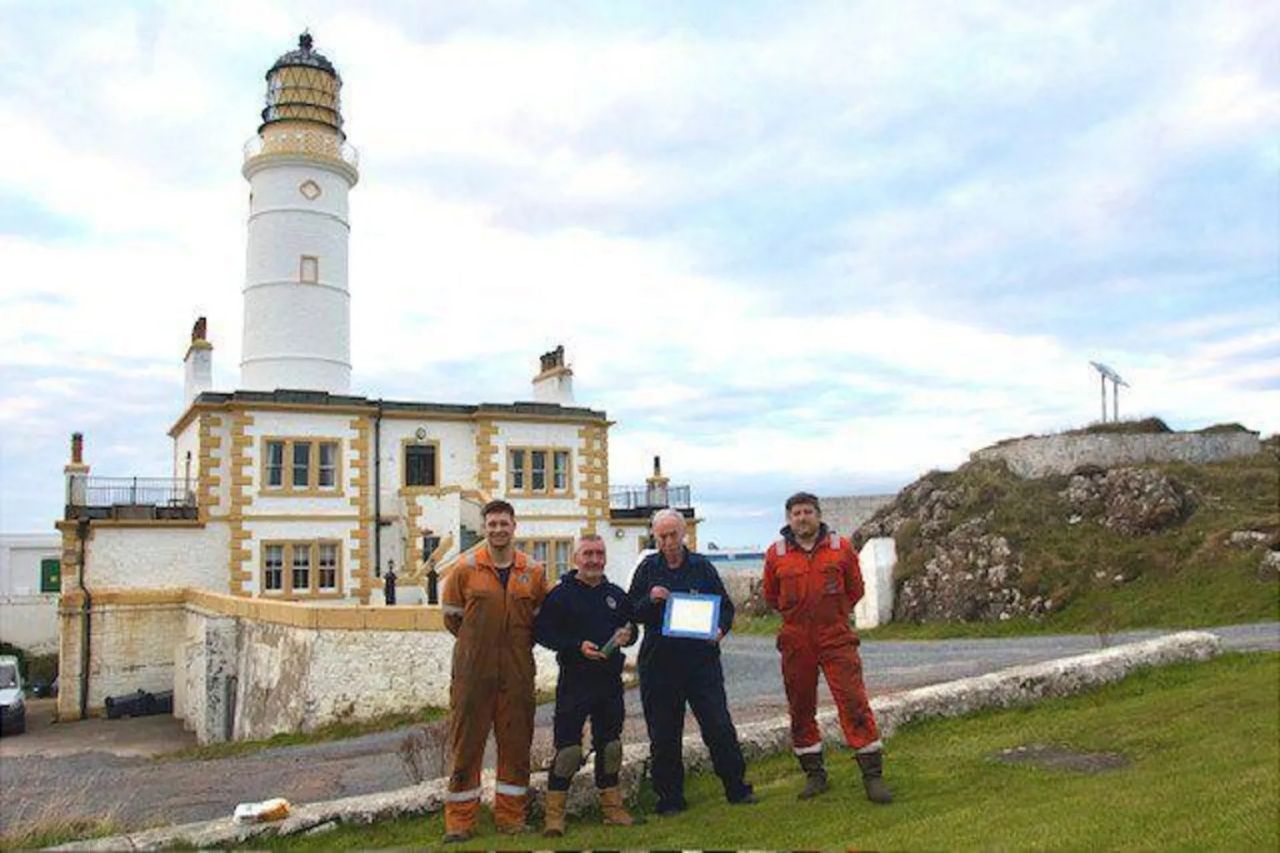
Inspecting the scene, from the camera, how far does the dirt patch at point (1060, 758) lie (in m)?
7.18

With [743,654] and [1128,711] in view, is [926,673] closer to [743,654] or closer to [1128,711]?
[1128,711]

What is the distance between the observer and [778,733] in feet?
28.7

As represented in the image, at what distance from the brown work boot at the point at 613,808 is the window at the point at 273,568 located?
2209 centimetres

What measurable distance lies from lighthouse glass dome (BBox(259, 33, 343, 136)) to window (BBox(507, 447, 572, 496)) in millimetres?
11734

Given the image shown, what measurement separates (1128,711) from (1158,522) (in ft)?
61.6

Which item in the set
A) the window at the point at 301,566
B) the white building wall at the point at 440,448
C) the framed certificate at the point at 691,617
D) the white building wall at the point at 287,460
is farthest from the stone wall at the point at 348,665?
the framed certificate at the point at 691,617

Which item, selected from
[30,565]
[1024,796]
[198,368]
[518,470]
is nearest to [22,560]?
[30,565]

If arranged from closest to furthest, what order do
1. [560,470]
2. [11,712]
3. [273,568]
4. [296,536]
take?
1. [11,712]
2. [273,568]
3. [296,536]
4. [560,470]

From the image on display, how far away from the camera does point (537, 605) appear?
6934mm

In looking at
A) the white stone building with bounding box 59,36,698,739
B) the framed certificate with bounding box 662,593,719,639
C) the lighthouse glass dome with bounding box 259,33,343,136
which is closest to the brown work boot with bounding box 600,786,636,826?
the framed certificate with bounding box 662,593,719,639

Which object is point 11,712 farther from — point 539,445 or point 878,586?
point 878,586

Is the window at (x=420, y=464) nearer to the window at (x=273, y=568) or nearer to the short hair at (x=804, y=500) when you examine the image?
the window at (x=273, y=568)

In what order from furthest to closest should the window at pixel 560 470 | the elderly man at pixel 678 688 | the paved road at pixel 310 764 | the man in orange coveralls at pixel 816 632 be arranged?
the window at pixel 560 470
the paved road at pixel 310 764
the elderly man at pixel 678 688
the man in orange coveralls at pixel 816 632

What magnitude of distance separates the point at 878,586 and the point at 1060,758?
2012cm
